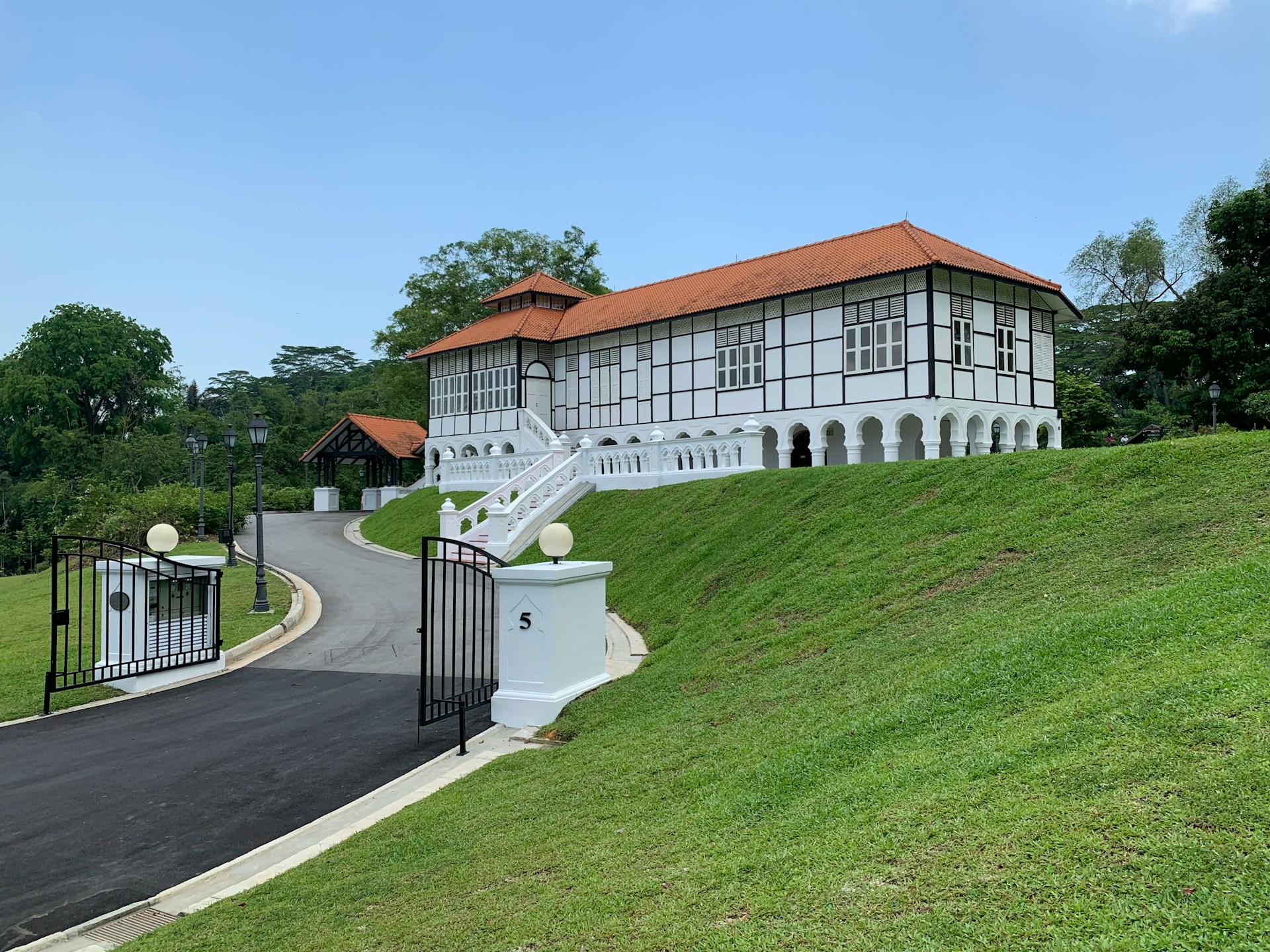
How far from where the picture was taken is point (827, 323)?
88.9 ft

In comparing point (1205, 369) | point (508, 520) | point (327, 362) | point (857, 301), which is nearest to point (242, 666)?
point (508, 520)

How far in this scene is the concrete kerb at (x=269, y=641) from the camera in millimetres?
11836

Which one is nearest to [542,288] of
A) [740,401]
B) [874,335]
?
[740,401]

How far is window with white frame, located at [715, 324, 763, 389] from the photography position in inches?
1145

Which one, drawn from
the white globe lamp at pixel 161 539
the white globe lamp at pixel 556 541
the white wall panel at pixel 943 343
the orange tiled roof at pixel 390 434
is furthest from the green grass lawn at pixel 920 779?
the orange tiled roof at pixel 390 434

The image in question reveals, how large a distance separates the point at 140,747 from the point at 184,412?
72.1 metres

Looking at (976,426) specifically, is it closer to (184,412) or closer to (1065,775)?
(1065,775)

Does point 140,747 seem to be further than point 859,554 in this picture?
No

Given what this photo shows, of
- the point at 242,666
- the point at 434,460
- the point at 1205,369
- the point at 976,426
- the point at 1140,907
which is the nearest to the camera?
the point at 1140,907

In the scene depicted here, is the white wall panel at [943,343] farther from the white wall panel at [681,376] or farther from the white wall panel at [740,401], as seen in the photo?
the white wall panel at [681,376]

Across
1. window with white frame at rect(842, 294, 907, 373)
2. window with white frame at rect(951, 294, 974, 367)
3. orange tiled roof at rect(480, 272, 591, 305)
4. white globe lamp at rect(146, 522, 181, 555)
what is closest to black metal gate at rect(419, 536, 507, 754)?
white globe lamp at rect(146, 522, 181, 555)

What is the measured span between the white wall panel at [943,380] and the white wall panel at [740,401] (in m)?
5.71

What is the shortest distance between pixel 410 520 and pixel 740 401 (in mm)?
13137

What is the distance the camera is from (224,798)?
25.3 ft
